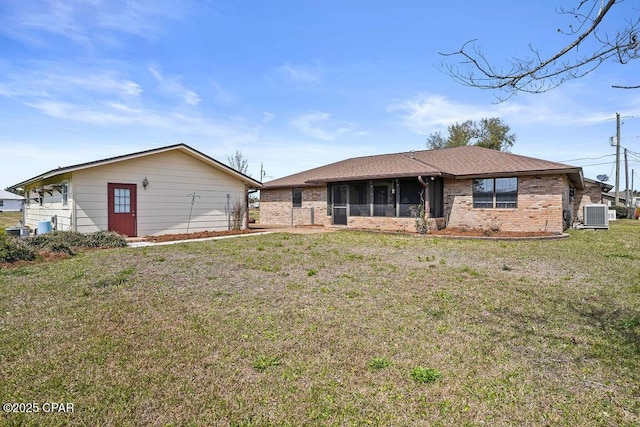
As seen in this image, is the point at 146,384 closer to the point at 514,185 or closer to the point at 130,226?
the point at 130,226

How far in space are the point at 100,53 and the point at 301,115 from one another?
39.4ft

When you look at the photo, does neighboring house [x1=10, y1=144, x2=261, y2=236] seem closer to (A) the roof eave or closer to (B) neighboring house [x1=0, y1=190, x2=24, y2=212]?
(A) the roof eave

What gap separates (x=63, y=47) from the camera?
9844 millimetres

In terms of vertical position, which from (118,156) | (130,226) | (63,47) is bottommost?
(130,226)

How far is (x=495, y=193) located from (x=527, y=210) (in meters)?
1.43

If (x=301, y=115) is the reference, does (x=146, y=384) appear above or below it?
below

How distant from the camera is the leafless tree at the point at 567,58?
307 centimetres

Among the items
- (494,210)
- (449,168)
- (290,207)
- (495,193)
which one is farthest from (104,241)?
(495,193)

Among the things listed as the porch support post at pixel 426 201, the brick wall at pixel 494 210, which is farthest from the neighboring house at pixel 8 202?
the porch support post at pixel 426 201

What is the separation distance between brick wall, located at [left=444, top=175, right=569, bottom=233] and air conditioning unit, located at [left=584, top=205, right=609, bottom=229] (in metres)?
3.13

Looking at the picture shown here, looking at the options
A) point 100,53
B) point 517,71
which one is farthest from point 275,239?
point 517,71

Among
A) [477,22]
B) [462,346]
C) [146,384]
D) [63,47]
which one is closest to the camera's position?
[146,384]

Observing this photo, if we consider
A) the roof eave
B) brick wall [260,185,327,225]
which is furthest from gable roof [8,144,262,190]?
the roof eave

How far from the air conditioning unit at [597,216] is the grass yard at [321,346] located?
11975 millimetres
